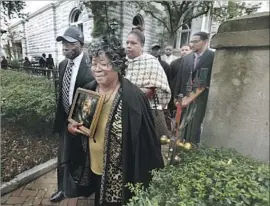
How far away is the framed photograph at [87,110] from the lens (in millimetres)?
1481

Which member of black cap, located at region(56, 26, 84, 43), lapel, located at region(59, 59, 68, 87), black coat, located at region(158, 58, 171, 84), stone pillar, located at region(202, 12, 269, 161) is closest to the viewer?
stone pillar, located at region(202, 12, 269, 161)

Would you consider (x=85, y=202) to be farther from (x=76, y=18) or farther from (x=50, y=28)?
(x=76, y=18)

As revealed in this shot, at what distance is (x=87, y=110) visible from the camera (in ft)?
5.08

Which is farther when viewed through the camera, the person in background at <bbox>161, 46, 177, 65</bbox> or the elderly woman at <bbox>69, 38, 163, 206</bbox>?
the person in background at <bbox>161, 46, 177, 65</bbox>

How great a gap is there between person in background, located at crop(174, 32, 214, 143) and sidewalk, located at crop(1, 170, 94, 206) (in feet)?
5.67

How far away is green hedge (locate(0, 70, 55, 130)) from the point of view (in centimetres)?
322

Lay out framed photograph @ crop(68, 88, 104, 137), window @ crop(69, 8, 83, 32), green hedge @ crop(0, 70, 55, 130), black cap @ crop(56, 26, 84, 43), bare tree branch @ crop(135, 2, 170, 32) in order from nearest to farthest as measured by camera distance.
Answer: framed photograph @ crop(68, 88, 104, 137) → bare tree branch @ crop(135, 2, 170, 32) → black cap @ crop(56, 26, 84, 43) → window @ crop(69, 8, 83, 32) → green hedge @ crop(0, 70, 55, 130)

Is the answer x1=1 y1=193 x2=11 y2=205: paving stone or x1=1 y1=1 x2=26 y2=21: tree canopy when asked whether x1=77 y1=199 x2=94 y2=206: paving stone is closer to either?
x1=1 y1=193 x2=11 y2=205: paving stone

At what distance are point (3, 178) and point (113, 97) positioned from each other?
2.08 metres

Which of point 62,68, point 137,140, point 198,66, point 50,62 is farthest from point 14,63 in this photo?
point 198,66

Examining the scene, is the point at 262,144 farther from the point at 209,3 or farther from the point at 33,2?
the point at 33,2

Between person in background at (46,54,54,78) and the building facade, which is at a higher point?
the building facade

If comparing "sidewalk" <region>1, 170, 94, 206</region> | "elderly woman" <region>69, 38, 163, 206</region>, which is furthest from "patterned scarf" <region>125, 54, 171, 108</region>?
"sidewalk" <region>1, 170, 94, 206</region>

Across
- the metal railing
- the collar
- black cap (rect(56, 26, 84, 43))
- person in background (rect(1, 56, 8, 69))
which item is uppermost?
black cap (rect(56, 26, 84, 43))
